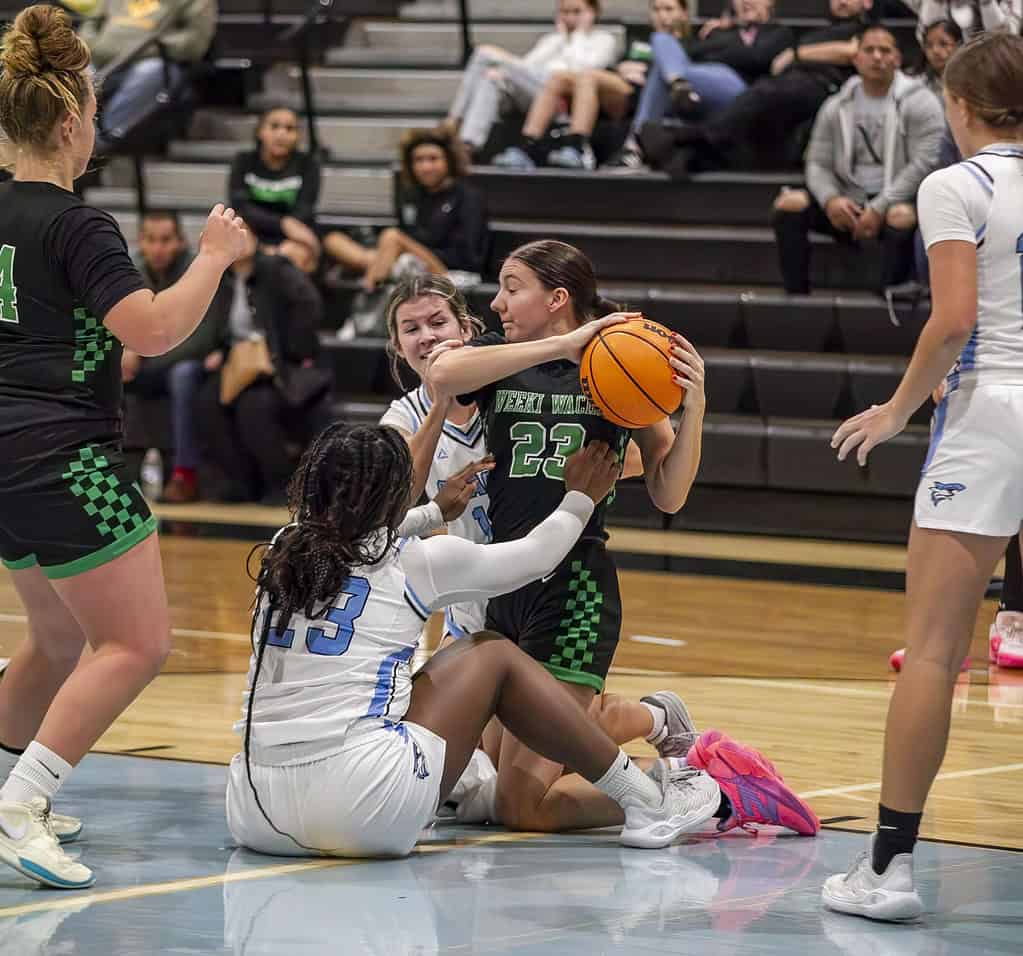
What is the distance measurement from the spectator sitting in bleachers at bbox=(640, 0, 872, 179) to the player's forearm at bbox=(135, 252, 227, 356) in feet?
25.2

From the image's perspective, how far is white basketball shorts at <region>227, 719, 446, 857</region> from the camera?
3.58 m

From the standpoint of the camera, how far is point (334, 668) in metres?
3.61

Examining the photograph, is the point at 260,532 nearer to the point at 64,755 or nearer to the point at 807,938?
the point at 64,755

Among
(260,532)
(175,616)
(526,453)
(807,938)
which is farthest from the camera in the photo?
(260,532)

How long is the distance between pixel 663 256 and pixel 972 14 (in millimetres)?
2345

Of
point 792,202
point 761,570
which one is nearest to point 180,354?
point 792,202

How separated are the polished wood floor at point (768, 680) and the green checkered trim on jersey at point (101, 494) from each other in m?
1.33

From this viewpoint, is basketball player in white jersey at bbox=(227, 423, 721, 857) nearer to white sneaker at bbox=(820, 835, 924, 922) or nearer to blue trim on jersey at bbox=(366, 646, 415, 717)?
blue trim on jersey at bbox=(366, 646, 415, 717)

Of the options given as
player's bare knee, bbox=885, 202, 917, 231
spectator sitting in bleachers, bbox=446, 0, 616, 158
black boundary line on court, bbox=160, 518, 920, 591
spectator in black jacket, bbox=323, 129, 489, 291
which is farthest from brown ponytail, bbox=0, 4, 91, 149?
spectator sitting in bleachers, bbox=446, 0, 616, 158

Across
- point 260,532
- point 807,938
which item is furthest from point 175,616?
point 807,938

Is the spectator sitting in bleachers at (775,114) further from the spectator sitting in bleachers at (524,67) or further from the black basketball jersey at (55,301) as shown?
the black basketball jersey at (55,301)

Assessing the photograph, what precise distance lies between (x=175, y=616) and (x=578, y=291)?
11.0 ft

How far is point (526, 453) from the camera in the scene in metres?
4.23

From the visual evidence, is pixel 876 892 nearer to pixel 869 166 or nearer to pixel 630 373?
pixel 630 373
